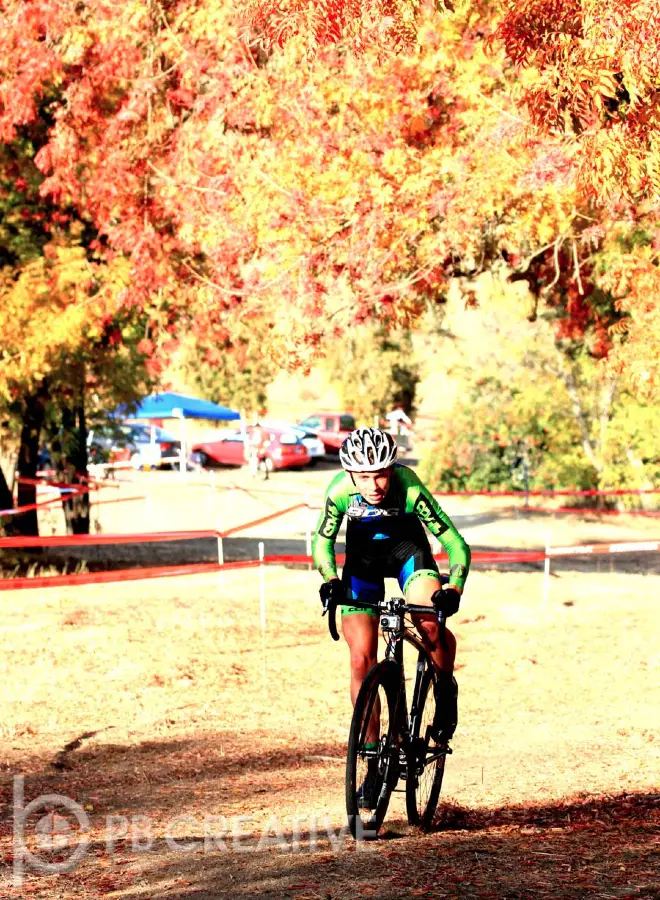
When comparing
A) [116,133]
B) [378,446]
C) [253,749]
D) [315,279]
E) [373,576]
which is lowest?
[253,749]

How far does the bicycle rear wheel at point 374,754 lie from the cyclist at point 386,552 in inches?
10.1

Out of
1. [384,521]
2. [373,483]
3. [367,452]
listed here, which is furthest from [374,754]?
[367,452]

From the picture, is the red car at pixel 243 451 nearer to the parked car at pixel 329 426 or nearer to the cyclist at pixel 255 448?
the cyclist at pixel 255 448

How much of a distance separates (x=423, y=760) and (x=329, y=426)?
4734 cm

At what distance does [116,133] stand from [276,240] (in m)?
3.15

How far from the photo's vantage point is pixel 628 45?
24.8 ft

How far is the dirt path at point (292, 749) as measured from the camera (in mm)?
5875

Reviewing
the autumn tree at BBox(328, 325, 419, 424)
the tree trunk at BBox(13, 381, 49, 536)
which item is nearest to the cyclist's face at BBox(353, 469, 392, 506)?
the tree trunk at BBox(13, 381, 49, 536)

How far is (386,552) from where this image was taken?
655 cm

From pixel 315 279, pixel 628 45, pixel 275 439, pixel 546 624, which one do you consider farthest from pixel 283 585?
pixel 275 439

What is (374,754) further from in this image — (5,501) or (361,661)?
(5,501)

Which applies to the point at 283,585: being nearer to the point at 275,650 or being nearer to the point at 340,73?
the point at 275,650

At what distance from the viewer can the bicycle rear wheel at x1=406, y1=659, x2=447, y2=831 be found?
634cm

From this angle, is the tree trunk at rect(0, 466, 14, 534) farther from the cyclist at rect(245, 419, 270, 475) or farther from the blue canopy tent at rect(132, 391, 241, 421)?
the cyclist at rect(245, 419, 270, 475)
